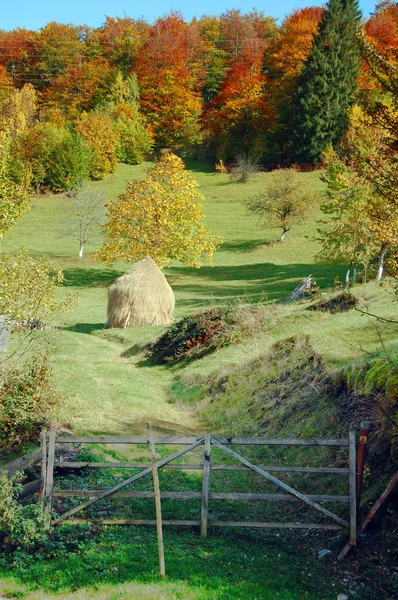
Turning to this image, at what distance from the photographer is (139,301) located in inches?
1014

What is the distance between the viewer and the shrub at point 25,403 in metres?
11.9

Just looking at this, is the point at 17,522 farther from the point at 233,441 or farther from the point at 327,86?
the point at 327,86

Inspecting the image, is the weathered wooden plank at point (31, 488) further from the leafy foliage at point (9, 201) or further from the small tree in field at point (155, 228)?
the small tree in field at point (155, 228)

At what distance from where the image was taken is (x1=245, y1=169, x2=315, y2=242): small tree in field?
1780 inches

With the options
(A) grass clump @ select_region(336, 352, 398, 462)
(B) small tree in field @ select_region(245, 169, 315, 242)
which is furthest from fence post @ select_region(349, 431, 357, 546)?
(B) small tree in field @ select_region(245, 169, 315, 242)

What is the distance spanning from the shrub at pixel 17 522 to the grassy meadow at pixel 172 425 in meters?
0.22

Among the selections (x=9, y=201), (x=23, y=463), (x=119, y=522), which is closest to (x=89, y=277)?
(x=9, y=201)

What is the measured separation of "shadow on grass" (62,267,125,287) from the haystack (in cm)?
1420

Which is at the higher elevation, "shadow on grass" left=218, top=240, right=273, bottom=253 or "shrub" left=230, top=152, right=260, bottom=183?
A: "shrub" left=230, top=152, right=260, bottom=183

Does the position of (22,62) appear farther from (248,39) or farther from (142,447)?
(142,447)

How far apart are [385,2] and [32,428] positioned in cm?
7988

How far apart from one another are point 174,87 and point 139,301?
193 feet

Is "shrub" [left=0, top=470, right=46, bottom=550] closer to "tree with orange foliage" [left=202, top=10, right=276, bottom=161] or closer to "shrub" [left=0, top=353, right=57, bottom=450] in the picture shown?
"shrub" [left=0, top=353, right=57, bottom=450]

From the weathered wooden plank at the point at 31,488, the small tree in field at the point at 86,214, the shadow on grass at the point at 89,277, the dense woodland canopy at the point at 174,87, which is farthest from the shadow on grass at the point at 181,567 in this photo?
the dense woodland canopy at the point at 174,87
